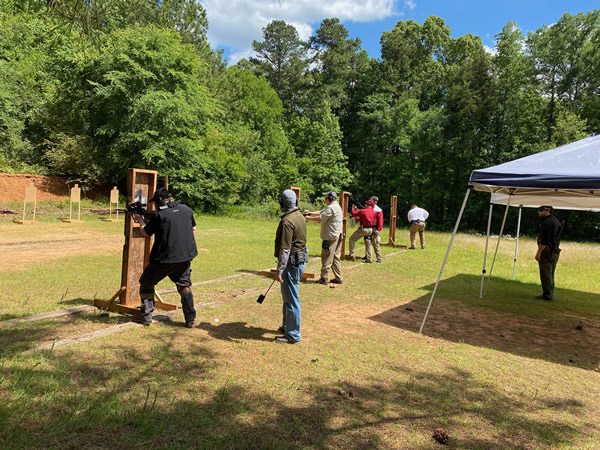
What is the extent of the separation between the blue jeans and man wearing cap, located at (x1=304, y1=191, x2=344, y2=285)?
3353mm

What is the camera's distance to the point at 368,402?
12.4ft

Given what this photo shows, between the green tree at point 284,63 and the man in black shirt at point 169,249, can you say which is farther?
the green tree at point 284,63

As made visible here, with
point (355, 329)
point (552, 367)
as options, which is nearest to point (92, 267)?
point (355, 329)

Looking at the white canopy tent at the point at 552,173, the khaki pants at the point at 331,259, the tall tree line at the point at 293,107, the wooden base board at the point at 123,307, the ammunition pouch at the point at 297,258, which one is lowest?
the wooden base board at the point at 123,307

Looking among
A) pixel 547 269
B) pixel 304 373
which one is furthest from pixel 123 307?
pixel 547 269

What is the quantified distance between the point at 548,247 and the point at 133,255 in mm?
8181

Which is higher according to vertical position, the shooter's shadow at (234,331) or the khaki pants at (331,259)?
the khaki pants at (331,259)

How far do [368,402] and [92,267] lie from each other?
318 inches

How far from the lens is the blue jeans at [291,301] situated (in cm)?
526

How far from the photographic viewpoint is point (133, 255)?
612cm

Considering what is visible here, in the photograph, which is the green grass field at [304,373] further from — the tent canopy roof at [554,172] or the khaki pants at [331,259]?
the tent canopy roof at [554,172]

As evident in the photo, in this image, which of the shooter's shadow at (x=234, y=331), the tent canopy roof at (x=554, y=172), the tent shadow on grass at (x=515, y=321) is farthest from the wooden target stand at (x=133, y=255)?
the tent canopy roof at (x=554, y=172)

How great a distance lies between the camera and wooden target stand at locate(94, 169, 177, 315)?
6013 millimetres

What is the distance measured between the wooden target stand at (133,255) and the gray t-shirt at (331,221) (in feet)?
12.7
